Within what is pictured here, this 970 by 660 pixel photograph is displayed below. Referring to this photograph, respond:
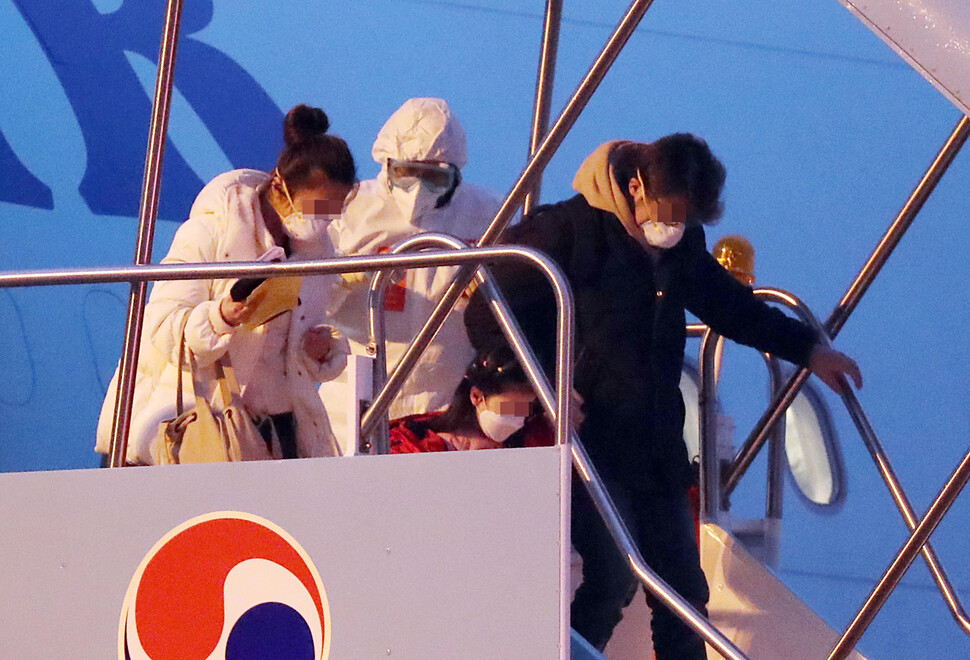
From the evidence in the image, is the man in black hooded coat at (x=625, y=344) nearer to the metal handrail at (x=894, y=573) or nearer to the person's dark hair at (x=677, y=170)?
the person's dark hair at (x=677, y=170)

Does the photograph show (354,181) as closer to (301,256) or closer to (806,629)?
(301,256)

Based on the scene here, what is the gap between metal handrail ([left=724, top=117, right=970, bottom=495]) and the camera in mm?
3457

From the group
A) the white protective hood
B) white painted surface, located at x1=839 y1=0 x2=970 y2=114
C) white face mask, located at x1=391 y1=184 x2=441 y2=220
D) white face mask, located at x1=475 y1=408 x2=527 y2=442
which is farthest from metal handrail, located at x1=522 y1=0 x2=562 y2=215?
white painted surface, located at x1=839 y1=0 x2=970 y2=114

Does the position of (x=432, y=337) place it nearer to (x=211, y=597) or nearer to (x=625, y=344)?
(x=625, y=344)

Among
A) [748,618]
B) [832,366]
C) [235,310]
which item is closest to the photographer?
[235,310]

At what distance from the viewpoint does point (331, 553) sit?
2.32 m

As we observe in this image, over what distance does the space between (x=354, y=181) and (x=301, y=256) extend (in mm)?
222

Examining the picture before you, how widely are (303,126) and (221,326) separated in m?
0.57

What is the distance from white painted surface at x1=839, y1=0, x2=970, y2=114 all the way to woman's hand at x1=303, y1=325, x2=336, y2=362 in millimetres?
1677

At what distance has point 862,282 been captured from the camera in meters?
3.80

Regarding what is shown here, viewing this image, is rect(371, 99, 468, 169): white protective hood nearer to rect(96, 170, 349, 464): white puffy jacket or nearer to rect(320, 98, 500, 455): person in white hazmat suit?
rect(320, 98, 500, 455): person in white hazmat suit

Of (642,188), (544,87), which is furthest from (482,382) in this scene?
(544,87)

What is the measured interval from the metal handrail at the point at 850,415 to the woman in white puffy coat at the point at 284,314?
118cm

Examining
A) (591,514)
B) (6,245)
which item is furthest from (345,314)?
(6,245)
